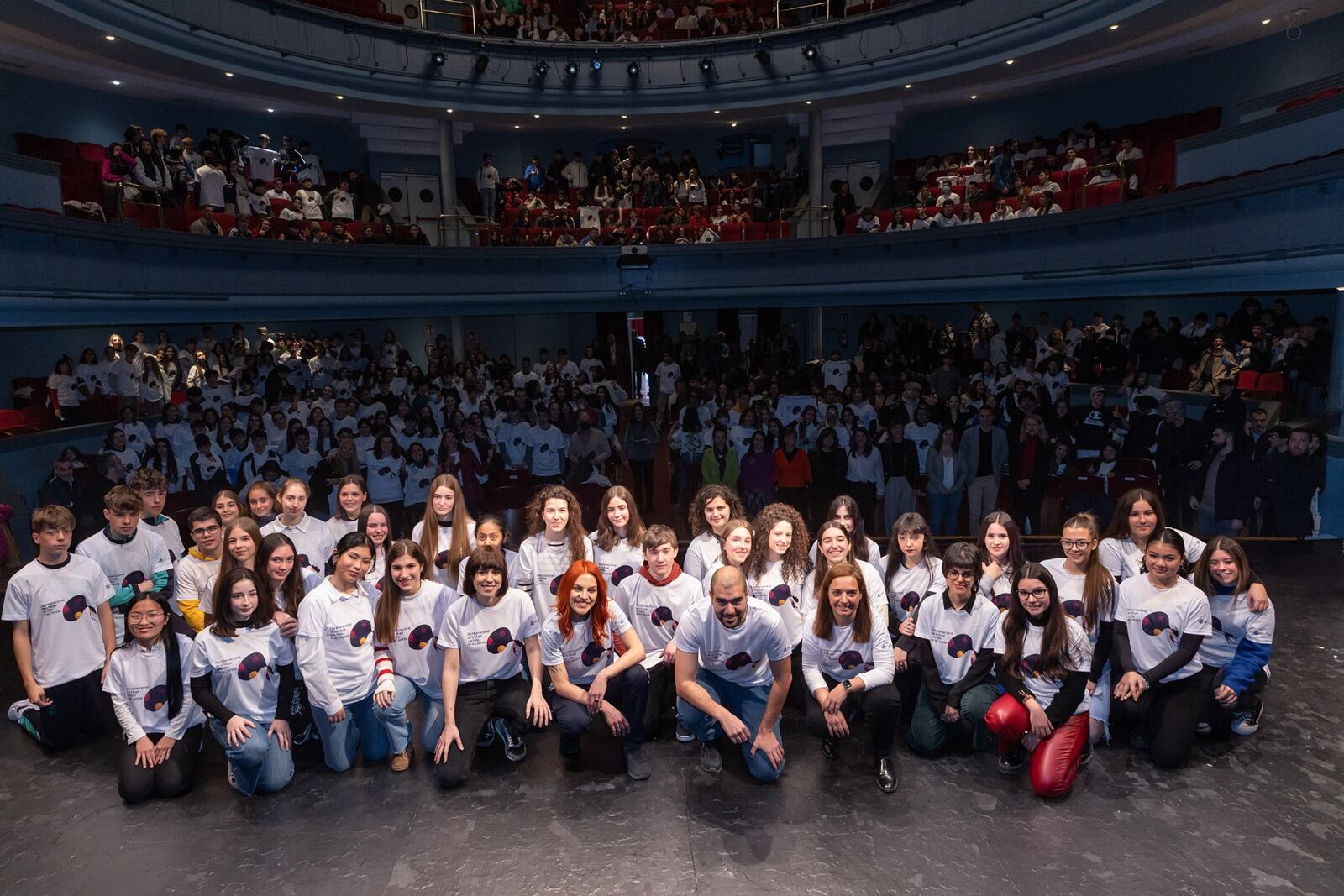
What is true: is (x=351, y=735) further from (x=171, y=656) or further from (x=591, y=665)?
(x=591, y=665)

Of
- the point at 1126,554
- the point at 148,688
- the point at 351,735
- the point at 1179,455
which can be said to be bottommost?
the point at 351,735

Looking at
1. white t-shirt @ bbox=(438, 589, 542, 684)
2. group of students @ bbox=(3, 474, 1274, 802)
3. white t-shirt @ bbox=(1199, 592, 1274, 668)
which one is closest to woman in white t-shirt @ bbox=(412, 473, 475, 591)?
group of students @ bbox=(3, 474, 1274, 802)

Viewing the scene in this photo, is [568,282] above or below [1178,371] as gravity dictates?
above

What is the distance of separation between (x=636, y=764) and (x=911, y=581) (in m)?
2.46

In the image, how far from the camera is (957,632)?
5.59m

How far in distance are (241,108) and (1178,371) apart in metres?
22.0

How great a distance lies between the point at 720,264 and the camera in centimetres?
2077

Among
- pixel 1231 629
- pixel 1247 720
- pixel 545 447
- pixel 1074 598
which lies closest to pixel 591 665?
pixel 1074 598

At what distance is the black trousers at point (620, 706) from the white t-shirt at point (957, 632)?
6.53ft

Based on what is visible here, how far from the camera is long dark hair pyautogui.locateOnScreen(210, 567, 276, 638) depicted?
17.5ft

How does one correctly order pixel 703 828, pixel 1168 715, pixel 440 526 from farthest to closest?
pixel 440 526, pixel 1168 715, pixel 703 828

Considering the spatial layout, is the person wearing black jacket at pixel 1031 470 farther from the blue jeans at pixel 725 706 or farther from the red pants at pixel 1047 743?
the blue jeans at pixel 725 706

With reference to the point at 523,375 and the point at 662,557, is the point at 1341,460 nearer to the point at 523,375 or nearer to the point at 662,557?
the point at 662,557

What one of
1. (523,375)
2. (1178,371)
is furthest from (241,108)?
(1178,371)
